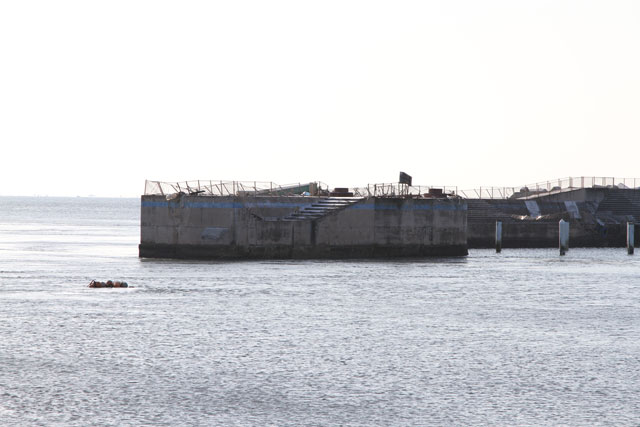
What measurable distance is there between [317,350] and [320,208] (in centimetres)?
4677

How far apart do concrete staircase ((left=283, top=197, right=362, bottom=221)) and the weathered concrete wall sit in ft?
1.35

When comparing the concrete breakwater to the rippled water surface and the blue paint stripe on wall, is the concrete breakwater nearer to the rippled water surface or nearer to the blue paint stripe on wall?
the blue paint stripe on wall

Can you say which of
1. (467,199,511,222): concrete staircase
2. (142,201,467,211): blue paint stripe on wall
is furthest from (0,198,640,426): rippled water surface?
(467,199,511,222): concrete staircase

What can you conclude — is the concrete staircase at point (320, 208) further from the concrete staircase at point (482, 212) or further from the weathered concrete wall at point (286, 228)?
the concrete staircase at point (482, 212)

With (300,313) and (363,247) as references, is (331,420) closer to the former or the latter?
(300,313)

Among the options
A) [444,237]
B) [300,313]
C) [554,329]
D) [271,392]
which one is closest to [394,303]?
[300,313]

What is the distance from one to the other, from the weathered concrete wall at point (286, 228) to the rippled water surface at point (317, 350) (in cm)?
1064

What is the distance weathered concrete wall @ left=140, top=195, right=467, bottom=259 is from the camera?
263 ft

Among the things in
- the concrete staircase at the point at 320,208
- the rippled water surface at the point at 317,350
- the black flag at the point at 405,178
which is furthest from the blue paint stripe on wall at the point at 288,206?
the rippled water surface at the point at 317,350

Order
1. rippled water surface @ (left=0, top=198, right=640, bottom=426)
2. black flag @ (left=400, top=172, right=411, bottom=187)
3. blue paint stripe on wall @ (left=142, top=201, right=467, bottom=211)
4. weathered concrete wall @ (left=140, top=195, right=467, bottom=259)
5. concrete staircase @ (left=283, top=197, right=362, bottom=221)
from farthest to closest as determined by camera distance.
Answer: black flag @ (left=400, top=172, right=411, bottom=187) → concrete staircase @ (left=283, top=197, right=362, bottom=221) → weathered concrete wall @ (left=140, top=195, right=467, bottom=259) → blue paint stripe on wall @ (left=142, top=201, right=467, bottom=211) → rippled water surface @ (left=0, top=198, right=640, bottom=426)

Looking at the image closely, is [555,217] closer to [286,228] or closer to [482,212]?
[482,212]

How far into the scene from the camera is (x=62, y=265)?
8081 cm

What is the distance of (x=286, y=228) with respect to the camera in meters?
82.1

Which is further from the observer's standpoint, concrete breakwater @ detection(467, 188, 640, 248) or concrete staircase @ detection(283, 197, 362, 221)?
concrete breakwater @ detection(467, 188, 640, 248)
